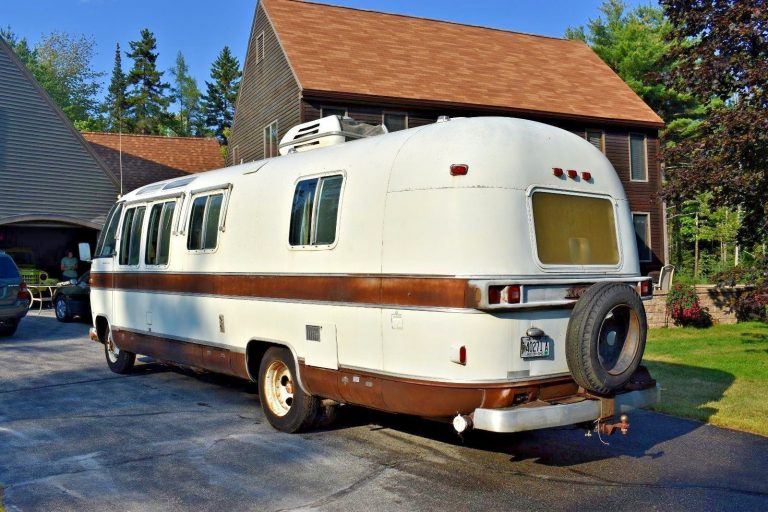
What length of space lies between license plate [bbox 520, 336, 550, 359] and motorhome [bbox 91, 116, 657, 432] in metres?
0.01

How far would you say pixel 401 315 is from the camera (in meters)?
6.06

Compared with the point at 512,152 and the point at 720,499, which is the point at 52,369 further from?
the point at 720,499

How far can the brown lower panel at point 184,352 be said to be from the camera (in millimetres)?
8180

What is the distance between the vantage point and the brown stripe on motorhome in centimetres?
580

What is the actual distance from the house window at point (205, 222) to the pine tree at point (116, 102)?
197 ft

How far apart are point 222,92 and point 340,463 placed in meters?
65.3

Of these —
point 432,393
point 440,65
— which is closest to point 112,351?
point 432,393

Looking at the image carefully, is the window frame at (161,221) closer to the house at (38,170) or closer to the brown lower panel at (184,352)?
the brown lower panel at (184,352)

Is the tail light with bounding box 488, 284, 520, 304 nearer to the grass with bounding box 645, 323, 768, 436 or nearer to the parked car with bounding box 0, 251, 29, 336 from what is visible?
the grass with bounding box 645, 323, 768, 436

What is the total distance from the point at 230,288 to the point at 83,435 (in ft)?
6.65

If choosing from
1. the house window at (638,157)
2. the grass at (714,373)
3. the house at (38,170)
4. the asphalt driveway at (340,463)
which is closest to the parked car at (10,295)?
the asphalt driveway at (340,463)

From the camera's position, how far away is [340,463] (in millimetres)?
6512

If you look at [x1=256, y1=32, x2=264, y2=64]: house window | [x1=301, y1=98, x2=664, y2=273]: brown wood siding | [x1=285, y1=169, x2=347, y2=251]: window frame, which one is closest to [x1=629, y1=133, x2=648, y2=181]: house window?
[x1=301, y1=98, x2=664, y2=273]: brown wood siding

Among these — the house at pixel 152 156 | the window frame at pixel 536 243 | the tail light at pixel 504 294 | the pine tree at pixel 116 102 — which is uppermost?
the pine tree at pixel 116 102
